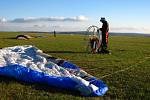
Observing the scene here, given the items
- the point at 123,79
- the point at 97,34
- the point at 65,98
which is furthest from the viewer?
the point at 97,34

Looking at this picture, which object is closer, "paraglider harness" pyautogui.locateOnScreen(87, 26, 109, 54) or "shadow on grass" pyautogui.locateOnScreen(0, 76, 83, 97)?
"shadow on grass" pyautogui.locateOnScreen(0, 76, 83, 97)

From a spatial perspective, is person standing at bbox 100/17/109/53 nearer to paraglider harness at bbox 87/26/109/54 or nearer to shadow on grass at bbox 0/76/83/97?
paraglider harness at bbox 87/26/109/54

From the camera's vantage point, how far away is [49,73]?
A: 9.60 m

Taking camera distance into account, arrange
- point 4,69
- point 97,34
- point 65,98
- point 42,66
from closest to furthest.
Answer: point 65,98
point 4,69
point 42,66
point 97,34

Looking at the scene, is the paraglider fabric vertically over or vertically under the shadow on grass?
over

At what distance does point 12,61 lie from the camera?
10359mm

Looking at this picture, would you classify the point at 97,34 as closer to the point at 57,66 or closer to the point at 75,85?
the point at 57,66

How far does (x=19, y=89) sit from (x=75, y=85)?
1334mm

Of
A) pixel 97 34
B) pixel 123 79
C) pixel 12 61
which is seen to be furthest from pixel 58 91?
pixel 97 34

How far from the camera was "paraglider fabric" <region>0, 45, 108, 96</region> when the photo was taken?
879cm

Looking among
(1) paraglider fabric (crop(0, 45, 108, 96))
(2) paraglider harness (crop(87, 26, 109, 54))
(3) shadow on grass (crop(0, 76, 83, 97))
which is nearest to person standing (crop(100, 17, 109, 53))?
(2) paraglider harness (crop(87, 26, 109, 54))

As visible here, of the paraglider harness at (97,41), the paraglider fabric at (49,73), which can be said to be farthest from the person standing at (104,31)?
the paraglider fabric at (49,73)

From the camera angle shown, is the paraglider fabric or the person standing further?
the person standing

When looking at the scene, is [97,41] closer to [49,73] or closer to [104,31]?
[104,31]
